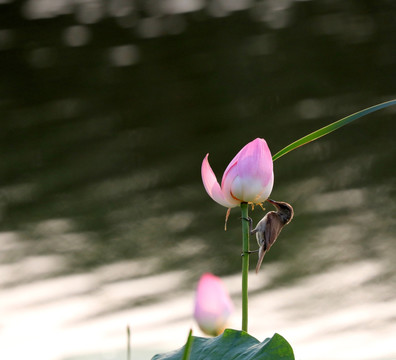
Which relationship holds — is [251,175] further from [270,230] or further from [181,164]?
[181,164]

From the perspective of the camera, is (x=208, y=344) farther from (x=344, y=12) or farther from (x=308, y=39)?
(x=344, y=12)

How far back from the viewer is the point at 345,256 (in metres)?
1.87

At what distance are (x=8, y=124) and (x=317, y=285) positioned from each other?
1.19 meters

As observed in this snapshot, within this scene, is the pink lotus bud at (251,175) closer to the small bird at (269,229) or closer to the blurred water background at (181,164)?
the small bird at (269,229)

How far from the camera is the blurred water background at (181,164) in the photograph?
169 cm

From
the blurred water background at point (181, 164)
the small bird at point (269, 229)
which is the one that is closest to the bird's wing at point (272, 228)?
the small bird at point (269, 229)

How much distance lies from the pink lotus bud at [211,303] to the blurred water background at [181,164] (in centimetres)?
79

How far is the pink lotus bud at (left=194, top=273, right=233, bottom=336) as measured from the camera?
16.8 inches

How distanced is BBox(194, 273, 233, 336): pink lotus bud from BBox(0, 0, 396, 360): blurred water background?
0.79m

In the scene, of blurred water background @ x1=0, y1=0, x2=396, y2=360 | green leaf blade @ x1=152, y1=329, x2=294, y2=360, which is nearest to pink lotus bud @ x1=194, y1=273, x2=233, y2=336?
green leaf blade @ x1=152, y1=329, x2=294, y2=360

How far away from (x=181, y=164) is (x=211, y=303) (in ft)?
6.10

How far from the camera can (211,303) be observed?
17.1 inches

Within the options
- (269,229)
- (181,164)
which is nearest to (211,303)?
(269,229)

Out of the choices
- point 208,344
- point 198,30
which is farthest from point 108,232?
point 208,344
